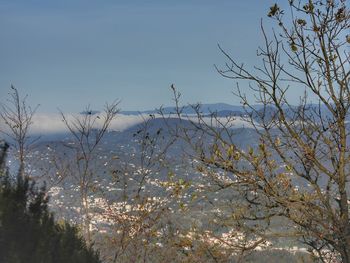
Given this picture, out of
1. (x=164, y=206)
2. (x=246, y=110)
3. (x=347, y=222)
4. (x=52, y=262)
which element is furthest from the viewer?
(x=164, y=206)

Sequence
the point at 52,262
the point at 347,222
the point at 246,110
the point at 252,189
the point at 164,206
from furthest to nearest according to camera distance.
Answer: the point at 164,206 → the point at 246,110 → the point at 252,189 → the point at 347,222 → the point at 52,262

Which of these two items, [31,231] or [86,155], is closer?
[31,231]

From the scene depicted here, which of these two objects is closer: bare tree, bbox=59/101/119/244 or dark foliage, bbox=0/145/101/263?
dark foliage, bbox=0/145/101/263

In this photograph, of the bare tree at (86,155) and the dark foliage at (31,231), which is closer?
the dark foliage at (31,231)

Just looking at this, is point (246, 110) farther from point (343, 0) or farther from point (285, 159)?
point (343, 0)

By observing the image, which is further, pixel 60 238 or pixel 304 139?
pixel 304 139

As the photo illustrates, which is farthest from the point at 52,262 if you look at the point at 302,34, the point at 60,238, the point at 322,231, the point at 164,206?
the point at 164,206

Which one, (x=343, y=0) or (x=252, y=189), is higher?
(x=343, y=0)

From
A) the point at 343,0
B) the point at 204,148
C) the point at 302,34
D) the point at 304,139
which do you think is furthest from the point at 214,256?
the point at 343,0

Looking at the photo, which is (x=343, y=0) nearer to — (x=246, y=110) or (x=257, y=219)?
(x=246, y=110)

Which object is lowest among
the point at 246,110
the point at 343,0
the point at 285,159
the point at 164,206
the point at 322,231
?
the point at 164,206
